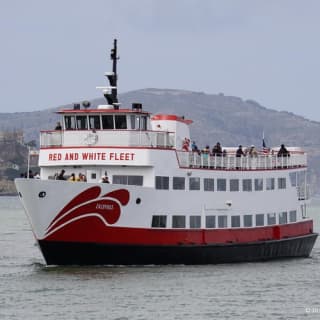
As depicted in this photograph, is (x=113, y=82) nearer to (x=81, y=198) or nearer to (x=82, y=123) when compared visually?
(x=82, y=123)

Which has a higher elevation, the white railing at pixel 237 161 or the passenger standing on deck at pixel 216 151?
the passenger standing on deck at pixel 216 151

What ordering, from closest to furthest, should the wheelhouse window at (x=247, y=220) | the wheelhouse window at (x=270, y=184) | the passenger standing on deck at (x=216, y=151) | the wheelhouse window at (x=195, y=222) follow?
the wheelhouse window at (x=195, y=222) < the passenger standing on deck at (x=216, y=151) < the wheelhouse window at (x=247, y=220) < the wheelhouse window at (x=270, y=184)

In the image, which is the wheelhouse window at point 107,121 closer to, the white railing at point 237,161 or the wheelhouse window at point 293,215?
the white railing at point 237,161

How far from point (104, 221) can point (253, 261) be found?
900 cm

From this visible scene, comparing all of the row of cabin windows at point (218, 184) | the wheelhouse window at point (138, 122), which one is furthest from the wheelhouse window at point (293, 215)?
the wheelhouse window at point (138, 122)

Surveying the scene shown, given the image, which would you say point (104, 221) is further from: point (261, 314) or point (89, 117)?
point (261, 314)

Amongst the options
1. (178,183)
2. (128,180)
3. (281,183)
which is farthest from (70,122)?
(281,183)

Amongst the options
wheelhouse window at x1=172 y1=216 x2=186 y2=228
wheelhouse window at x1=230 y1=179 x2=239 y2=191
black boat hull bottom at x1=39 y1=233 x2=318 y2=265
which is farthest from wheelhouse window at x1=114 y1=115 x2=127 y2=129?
wheelhouse window at x1=230 y1=179 x2=239 y2=191

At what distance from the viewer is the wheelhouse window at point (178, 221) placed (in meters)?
46.8

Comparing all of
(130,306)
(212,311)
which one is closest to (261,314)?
(212,311)

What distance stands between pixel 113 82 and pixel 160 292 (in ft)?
37.9

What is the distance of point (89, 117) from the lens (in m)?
47.2

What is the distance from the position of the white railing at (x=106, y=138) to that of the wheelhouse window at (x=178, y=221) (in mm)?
2807

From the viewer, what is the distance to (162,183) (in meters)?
46.3
